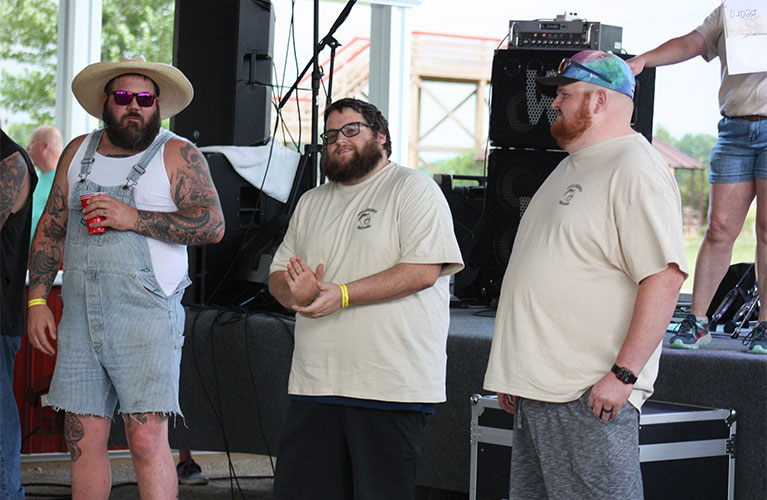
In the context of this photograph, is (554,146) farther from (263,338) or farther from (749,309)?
(263,338)

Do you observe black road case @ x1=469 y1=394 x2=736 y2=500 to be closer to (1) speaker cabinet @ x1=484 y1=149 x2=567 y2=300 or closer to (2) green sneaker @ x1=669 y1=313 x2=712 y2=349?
(2) green sneaker @ x1=669 y1=313 x2=712 y2=349

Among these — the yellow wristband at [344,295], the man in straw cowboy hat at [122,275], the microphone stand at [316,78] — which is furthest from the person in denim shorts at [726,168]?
the man in straw cowboy hat at [122,275]

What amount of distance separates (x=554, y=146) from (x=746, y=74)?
0.83 meters

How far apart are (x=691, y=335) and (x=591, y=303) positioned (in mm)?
1130

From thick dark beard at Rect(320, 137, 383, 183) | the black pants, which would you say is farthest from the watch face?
thick dark beard at Rect(320, 137, 383, 183)

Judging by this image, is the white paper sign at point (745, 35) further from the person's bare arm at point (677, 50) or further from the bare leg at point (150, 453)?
the bare leg at point (150, 453)

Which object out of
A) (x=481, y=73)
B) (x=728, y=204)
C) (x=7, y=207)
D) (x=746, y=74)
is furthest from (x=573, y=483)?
(x=481, y=73)

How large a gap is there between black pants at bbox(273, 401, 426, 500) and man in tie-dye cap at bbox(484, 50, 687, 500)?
364mm

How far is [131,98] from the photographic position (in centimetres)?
265

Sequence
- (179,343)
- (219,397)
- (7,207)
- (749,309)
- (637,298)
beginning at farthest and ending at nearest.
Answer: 1. (219,397)
2. (749,309)
3. (7,207)
4. (179,343)
5. (637,298)

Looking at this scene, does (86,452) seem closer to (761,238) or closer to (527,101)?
(527,101)

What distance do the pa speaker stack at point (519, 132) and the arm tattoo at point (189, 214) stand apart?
141 cm

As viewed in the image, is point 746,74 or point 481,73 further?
point 481,73

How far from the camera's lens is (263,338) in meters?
3.42
